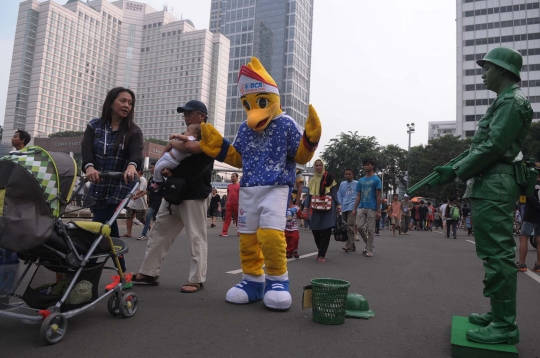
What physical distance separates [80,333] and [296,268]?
381 centimetres

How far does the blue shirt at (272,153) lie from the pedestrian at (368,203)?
484 centimetres

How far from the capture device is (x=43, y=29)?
129 metres

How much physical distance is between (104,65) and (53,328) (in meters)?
163

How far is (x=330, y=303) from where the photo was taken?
3191 mm

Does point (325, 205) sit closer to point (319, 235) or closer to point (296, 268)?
point (319, 235)

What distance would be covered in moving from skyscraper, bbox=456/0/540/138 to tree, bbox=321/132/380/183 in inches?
1603

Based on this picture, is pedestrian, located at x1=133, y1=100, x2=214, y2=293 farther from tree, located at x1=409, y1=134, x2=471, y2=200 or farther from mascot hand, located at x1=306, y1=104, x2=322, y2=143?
tree, located at x1=409, y1=134, x2=471, y2=200

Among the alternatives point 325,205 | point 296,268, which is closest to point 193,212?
point 296,268

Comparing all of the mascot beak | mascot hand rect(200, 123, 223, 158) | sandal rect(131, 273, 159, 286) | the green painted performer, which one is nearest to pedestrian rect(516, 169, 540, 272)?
the green painted performer

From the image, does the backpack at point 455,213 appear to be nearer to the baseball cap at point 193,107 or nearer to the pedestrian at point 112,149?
the baseball cap at point 193,107

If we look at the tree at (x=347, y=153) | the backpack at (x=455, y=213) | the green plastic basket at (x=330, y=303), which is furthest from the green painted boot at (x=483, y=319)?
the tree at (x=347, y=153)

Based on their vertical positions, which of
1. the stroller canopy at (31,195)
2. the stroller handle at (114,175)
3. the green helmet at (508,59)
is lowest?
the stroller canopy at (31,195)

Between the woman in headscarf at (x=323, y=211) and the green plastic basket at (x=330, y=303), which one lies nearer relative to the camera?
the green plastic basket at (x=330, y=303)

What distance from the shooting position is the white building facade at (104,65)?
12900 centimetres
